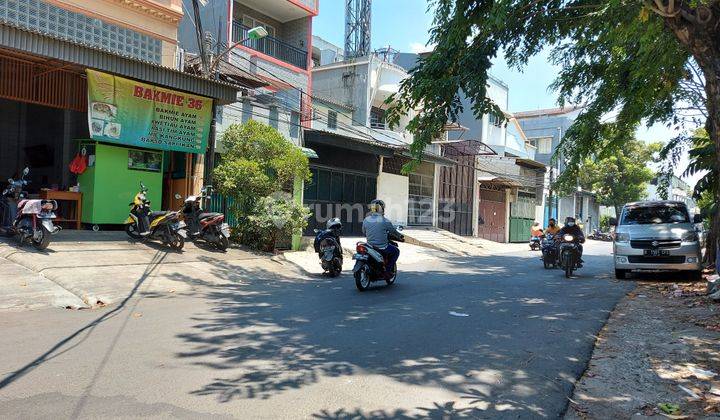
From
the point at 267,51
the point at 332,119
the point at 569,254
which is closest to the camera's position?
the point at 569,254

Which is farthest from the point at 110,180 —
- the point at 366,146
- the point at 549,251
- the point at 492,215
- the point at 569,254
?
the point at 492,215

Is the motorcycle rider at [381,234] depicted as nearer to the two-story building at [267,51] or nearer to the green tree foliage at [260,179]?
the green tree foliage at [260,179]

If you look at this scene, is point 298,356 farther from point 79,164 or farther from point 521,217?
point 521,217

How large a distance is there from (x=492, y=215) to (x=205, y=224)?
21.5m

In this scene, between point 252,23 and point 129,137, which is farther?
point 252,23

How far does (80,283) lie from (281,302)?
10.8 ft

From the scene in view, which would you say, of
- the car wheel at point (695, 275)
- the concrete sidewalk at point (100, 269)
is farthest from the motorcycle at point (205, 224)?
the car wheel at point (695, 275)

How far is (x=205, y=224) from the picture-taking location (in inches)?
475

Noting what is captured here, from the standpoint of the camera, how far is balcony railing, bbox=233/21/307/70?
686 inches

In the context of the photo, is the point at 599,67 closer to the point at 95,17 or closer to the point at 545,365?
the point at 545,365

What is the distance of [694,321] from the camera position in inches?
263

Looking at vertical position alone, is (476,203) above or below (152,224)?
above

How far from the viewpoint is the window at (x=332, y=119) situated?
20.1 metres

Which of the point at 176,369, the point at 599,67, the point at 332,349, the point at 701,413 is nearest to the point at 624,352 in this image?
the point at 701,413
